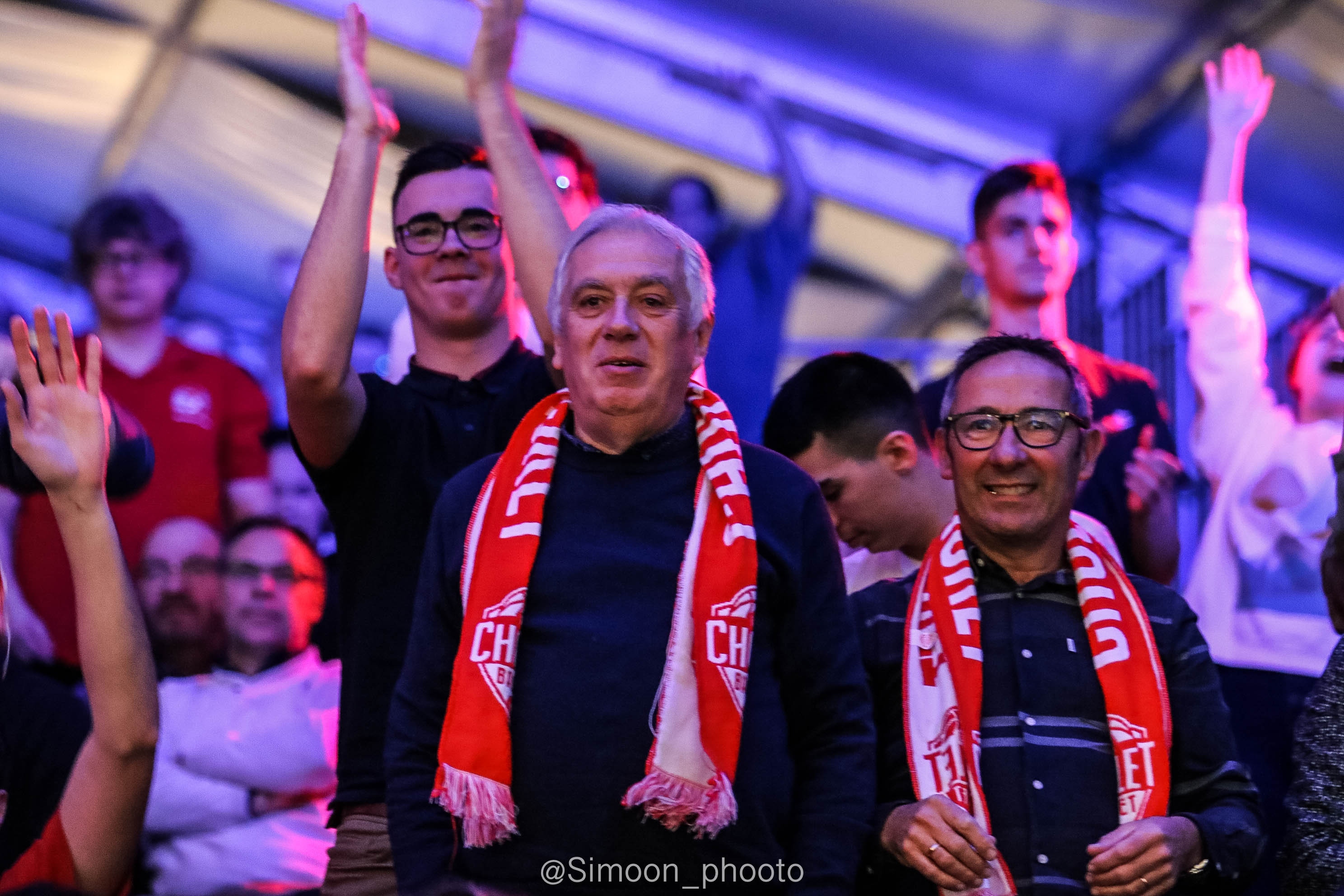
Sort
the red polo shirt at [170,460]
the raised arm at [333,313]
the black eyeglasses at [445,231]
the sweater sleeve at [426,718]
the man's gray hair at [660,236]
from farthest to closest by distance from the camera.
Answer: the red polo shirt at [170,460] → the black eyeglasses at [445,231] → the raised arm at [333,313] → the man's gray hair at [660,236] → the sweater sleeve at [426,718]

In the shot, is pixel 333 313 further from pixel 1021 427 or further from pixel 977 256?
pixel 977 256

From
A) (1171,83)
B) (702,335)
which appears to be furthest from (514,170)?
(1171,83)

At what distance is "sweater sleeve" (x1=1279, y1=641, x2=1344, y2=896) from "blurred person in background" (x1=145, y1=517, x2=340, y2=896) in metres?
2.02

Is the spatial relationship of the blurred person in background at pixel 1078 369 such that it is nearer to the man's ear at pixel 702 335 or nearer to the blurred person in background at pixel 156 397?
the man's ear at pixel 702 335

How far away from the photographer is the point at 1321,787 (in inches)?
103

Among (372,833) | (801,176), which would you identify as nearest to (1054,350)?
(372,833)

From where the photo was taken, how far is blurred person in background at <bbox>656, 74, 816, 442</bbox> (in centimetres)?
396

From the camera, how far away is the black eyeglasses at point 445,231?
9.16 ft

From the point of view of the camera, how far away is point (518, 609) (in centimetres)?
213

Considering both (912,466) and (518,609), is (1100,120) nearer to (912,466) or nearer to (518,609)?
(912,466)

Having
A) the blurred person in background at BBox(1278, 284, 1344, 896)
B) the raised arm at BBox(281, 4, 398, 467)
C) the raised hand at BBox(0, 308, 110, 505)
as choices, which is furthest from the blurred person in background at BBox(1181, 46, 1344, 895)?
the raised hand at BBox(0, 308, 110, 505)

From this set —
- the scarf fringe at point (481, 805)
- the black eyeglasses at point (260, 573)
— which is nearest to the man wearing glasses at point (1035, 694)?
the scarf fringe at point (481, 805)

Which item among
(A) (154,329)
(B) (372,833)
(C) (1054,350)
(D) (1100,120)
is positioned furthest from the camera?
(D) (1100,120)

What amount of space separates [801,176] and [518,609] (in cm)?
255
